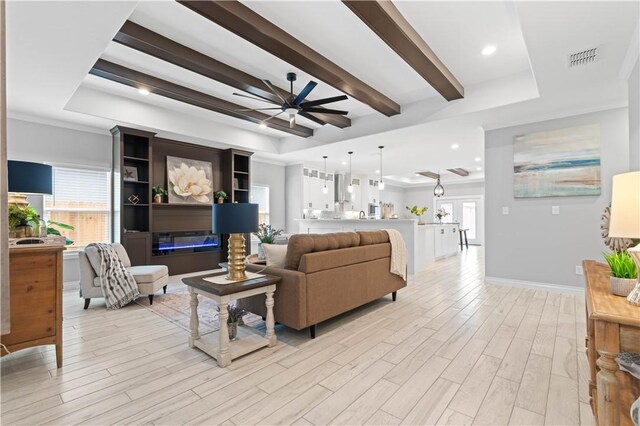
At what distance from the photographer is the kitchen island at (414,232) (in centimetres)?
588

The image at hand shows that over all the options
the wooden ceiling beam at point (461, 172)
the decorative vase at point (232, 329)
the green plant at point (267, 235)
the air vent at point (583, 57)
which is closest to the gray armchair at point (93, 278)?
the green plant at point (267, 235)

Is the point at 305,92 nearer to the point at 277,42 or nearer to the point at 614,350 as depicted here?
the point at 277,42

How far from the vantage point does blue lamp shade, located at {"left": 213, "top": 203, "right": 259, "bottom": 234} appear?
249 centimetres

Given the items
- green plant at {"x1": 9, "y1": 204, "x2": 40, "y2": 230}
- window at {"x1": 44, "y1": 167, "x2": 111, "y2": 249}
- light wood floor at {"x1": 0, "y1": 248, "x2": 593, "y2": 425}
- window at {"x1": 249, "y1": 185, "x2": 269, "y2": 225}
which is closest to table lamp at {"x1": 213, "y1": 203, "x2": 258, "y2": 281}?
light wood floor at {"x1": 0, "y1": 248, "x2": 593, "y2": 425}

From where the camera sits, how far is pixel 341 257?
3068mm

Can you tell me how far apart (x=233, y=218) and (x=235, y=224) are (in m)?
0.05

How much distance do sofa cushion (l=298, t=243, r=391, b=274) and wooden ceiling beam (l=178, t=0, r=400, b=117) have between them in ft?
6.93

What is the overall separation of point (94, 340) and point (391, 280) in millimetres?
3215

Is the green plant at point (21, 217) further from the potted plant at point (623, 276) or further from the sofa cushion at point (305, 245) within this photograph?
the potted plant at point (623, 276)

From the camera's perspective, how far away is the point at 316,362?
2.34m

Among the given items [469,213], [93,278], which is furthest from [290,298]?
[469,213]

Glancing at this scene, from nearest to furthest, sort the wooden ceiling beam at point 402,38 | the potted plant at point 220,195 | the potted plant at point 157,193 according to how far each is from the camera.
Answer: the wooden ceiling beam at point 402,38 → the potted plant at point 157,193 → the potted plant at point 220,195

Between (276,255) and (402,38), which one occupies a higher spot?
(402,38)

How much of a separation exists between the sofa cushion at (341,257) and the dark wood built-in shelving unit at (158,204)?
151 inches
